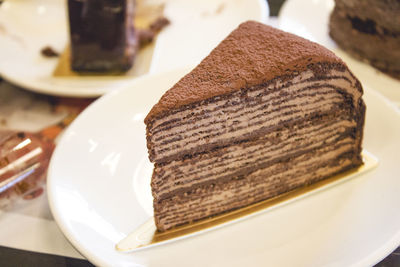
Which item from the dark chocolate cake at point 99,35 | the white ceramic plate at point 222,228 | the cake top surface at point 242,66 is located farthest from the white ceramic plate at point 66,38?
the cake top surface at point 242,66

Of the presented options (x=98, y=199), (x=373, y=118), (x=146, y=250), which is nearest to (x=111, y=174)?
(x=98, y=199)

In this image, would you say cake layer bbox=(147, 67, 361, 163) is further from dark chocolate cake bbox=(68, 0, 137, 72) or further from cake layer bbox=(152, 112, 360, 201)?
dark chocolate cake bbox=(68, 0, 137, 72)

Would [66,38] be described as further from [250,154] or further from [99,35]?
[250,154]

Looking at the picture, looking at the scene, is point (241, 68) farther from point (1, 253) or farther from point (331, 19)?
point (331, 19)

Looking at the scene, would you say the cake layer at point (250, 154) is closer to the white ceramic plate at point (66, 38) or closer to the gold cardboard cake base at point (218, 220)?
the gold cardboard cake base at point (218, 220)

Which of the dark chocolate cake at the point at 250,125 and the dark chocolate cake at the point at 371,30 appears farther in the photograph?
the dark chocolate cake at the point at 371,30

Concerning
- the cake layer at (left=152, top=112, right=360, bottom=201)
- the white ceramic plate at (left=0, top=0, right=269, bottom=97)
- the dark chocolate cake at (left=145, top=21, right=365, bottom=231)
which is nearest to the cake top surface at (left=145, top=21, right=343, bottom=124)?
the dark chocolate cake at (left=145, top=21, right=365, bottom=231)

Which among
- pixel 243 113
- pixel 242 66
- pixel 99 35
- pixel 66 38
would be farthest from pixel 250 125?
pixel 66 38
